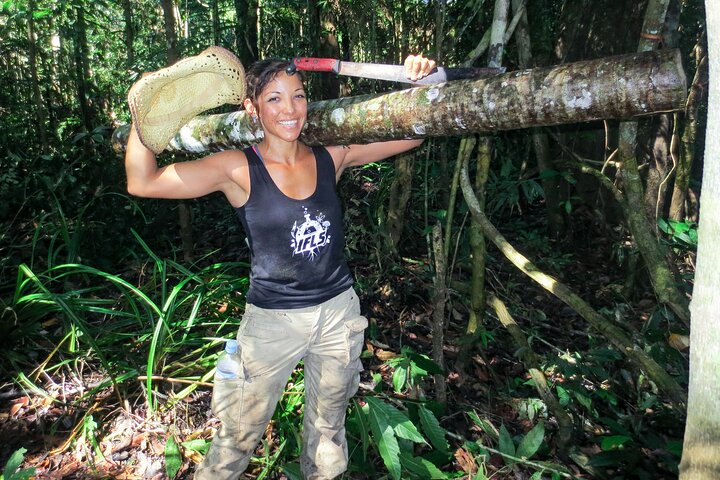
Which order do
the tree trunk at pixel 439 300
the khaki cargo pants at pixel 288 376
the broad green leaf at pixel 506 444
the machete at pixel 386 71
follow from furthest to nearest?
the tree trunk at pixel 439 300, the broad green leaf at pixel 506 444, the khaki cargo pants at pixel 288 376, the machete at pixel 386 71

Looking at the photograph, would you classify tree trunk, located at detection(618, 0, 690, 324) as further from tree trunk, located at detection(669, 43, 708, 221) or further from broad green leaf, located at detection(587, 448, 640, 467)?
tree trunk, located at detection(669, 43, 708, 221)

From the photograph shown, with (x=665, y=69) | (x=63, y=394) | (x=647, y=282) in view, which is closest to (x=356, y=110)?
(x=665, y=69)

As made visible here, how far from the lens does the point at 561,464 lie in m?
2.49

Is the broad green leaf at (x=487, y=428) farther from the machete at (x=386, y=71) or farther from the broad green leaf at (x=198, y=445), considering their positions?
the machete at (x=386, y=71)

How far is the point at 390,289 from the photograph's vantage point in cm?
392

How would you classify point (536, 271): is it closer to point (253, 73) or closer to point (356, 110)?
point (356, 110)

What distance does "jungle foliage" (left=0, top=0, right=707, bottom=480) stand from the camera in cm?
249

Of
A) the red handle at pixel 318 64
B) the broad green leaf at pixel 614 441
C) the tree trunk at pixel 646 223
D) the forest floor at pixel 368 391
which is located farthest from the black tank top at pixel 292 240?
the tree trunk at pixel 646 223

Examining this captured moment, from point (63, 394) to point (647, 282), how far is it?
13.9ft

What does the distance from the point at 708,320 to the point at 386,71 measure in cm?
127

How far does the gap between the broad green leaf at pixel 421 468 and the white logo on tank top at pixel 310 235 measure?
1.04 meters

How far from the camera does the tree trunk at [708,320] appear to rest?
1136 millimetres

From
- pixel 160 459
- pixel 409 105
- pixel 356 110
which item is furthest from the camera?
pixel 160 459

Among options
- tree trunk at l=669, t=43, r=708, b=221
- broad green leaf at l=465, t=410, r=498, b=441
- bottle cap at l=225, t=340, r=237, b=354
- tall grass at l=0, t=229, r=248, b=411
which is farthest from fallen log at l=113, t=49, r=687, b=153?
tree trunk at l=669, t=43, r=708, b=221
